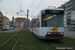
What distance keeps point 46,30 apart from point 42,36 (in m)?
0.69

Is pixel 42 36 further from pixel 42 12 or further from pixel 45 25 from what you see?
pixel 42 12

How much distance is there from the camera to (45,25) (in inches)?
380

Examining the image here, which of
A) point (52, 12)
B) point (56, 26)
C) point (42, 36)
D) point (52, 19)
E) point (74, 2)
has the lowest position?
point (42, 36)

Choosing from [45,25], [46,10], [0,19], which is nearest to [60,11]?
[46,10]

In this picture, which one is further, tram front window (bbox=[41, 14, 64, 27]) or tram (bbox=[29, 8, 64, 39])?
tram front window (bbox=[41, 14, 64, 27])

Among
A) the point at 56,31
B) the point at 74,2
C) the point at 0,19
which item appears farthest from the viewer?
the point at 0,19

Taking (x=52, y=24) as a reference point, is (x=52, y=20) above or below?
above

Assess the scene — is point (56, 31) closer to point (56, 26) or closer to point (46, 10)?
point (56, 26)

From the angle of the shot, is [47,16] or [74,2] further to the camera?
[74,2]

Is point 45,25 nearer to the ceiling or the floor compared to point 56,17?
nearer to the floor

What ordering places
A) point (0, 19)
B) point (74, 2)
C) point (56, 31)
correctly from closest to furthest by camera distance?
point (56, 31), point (74, 2), point (0, 19)

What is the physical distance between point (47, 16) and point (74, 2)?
179 feet

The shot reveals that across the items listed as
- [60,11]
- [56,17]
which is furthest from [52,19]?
[60,11]

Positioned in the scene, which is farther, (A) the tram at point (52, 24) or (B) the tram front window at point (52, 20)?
(B) the tram front window at point (52, 20)
